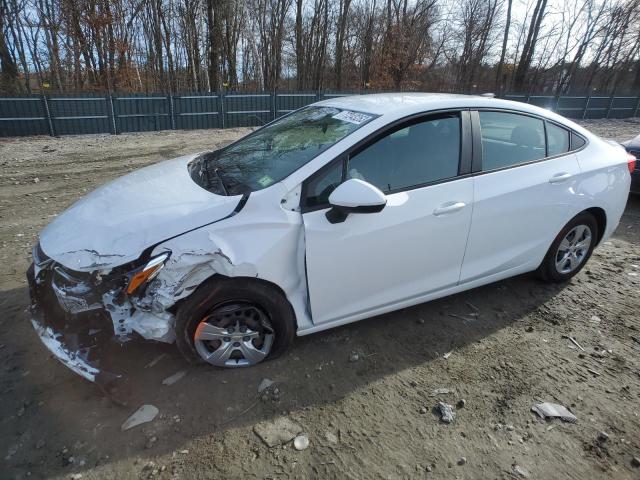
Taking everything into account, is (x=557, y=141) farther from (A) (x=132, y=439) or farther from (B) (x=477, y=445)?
(A) (x=132, y=439)

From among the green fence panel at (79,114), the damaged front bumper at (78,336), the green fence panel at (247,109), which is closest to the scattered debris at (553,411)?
the damaged front bumper at (78,336)

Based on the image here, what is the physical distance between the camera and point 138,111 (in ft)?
39.8

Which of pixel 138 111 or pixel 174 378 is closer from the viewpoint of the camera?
pixel 174 378

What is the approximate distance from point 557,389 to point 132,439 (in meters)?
2.57

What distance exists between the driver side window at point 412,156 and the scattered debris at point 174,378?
5.45 feet

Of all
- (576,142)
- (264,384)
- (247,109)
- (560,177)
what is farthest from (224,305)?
(247,109)

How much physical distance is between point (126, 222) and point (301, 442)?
1.59 meters

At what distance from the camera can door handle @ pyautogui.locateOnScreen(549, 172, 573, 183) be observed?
323 centimetres

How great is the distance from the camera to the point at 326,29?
2669cm

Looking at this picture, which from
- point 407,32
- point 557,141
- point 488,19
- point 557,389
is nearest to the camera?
point 557,389

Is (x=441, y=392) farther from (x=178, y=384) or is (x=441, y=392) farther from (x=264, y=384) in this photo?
(x=178, y=384)

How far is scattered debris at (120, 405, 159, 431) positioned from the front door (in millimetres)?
1096

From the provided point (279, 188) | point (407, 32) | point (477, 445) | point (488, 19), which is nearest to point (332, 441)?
point (477, 445)

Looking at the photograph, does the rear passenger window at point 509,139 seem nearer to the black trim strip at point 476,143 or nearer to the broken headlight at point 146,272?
the black trim strip at point 476,143
